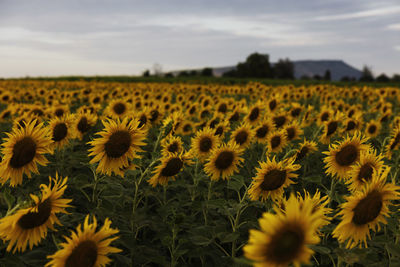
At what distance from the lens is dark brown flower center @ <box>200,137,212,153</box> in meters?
4.70

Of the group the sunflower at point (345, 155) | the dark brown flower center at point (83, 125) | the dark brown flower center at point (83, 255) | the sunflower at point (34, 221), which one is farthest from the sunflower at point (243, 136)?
the dark brown flower center at point (83, 255)

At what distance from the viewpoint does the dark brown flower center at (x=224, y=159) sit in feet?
13.2

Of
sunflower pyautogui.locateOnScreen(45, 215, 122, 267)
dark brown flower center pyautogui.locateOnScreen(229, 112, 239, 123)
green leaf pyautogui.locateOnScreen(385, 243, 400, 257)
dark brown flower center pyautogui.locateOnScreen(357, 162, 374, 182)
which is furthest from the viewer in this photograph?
dark brown flower center pyautogui.locateOnScreen(229, 112, 239, 123)

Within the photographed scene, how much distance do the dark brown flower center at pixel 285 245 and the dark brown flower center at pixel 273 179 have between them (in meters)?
1.53

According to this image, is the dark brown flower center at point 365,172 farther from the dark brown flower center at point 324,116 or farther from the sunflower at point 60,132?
the dark brown flower center at point 324,116

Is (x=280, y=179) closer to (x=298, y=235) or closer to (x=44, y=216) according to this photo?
(x=298, y=235)

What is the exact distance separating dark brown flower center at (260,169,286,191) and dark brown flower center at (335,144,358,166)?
106 cm

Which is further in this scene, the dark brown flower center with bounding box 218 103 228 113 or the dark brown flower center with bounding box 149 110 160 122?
the dark brown flower center with bounding box 218 103 228 113

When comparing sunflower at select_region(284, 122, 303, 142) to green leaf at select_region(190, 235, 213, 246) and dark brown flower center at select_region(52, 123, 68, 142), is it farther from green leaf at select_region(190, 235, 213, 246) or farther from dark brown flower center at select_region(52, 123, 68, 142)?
dark brown flower center at select_region(52, 123, 68, 142)

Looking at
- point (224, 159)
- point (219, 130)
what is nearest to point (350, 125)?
point (219, 130)

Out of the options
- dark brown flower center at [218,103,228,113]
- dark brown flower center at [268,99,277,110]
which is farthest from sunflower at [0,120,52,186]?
dark brown flower center at [268,99,277,110]

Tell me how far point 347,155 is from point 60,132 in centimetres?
362

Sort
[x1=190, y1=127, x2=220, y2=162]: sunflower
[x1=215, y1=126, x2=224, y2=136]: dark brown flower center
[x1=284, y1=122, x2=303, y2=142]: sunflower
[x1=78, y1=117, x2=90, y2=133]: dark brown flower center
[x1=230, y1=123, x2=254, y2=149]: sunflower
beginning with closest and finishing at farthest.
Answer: [x1=190, y1=127, x2=220, y2=162]: sunflower → [x1=78, y1=117, x2=90, y2=133]: dark brown flower center → [x1=215, y1=126, x2=224, y2=136]: dark brown flower center → [x1=230, y1=123, x2=254, y2=149]: sunflower → [x1=284, y1=122, x2=303, y2=142]: sunflower

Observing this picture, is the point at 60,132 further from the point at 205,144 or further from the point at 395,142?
the point at 395,142
